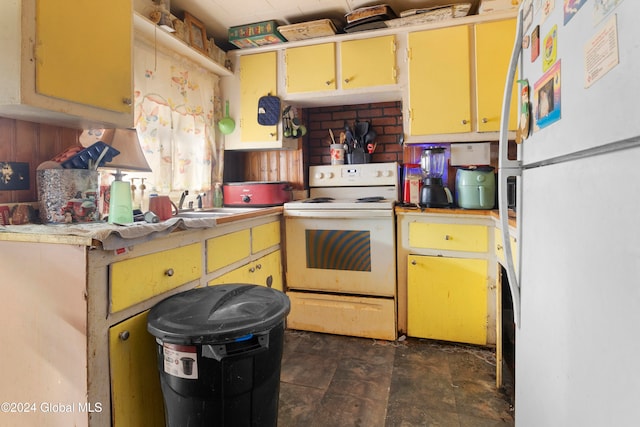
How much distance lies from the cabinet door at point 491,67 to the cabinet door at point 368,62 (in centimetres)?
54

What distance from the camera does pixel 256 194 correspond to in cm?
243

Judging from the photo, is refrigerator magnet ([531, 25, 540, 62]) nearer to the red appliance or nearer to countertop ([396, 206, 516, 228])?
countertop ([396, 206, 516, 228])

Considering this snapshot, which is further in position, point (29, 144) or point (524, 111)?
point (29, 144)

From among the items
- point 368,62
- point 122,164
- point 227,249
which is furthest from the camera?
point 368,62

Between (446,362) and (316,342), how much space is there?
0.82 meters

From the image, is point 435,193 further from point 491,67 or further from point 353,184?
point 491,67

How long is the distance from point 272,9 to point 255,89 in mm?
557

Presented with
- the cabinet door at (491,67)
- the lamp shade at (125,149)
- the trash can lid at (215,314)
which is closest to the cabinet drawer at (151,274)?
the trash can lid at (215,314)

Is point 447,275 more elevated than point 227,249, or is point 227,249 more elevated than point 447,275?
point 227,249

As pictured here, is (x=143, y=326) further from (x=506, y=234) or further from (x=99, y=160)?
(x=506, y=234)

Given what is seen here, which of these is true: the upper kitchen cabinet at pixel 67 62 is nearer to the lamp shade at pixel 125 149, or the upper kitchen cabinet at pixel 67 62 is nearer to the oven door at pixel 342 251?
the lamp shade at pixel 125 149

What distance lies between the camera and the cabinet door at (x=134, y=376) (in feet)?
3.57

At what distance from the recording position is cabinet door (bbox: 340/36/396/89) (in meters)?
2.29

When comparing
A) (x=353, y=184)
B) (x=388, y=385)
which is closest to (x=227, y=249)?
(x=388, y=385)
